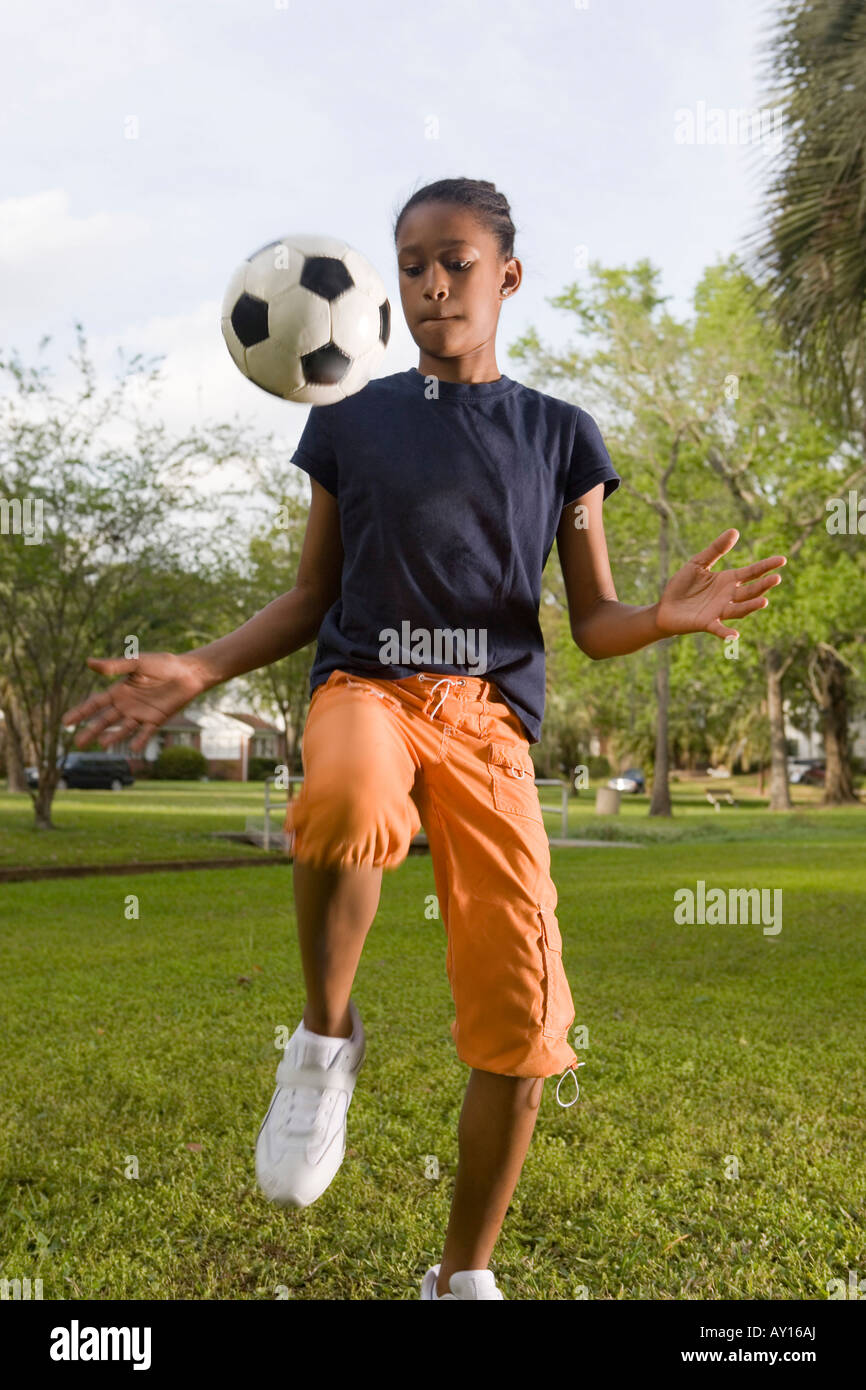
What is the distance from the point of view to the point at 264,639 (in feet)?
8.75

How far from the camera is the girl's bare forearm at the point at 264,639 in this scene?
100 inches

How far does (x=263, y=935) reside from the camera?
8.52 m

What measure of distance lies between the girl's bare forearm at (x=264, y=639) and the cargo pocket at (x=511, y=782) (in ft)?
1.65

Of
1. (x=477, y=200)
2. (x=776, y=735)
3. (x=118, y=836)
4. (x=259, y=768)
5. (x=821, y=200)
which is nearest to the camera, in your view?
(x=477, y=200)

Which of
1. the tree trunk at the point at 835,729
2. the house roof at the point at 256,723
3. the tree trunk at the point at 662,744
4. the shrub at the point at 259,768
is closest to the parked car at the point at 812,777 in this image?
the tree trunk at the point at 835,729

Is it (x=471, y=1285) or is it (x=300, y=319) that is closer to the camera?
(x=471, y=1285)

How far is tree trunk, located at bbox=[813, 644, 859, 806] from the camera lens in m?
34.3

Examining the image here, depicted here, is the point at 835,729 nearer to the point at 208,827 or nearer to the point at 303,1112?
the point at 208,827

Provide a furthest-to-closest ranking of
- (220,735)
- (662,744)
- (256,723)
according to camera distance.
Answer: (220,735), (256,723), (662,744)

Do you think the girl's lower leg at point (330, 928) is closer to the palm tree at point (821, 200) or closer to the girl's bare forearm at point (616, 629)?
the girl's bare forearm at point (616, 629)

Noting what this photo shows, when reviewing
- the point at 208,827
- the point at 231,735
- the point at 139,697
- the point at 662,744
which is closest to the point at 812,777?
the point at 662,744

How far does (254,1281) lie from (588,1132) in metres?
1.51

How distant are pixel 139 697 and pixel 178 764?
53729 mm

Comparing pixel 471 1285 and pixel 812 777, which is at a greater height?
pixel 812 777
